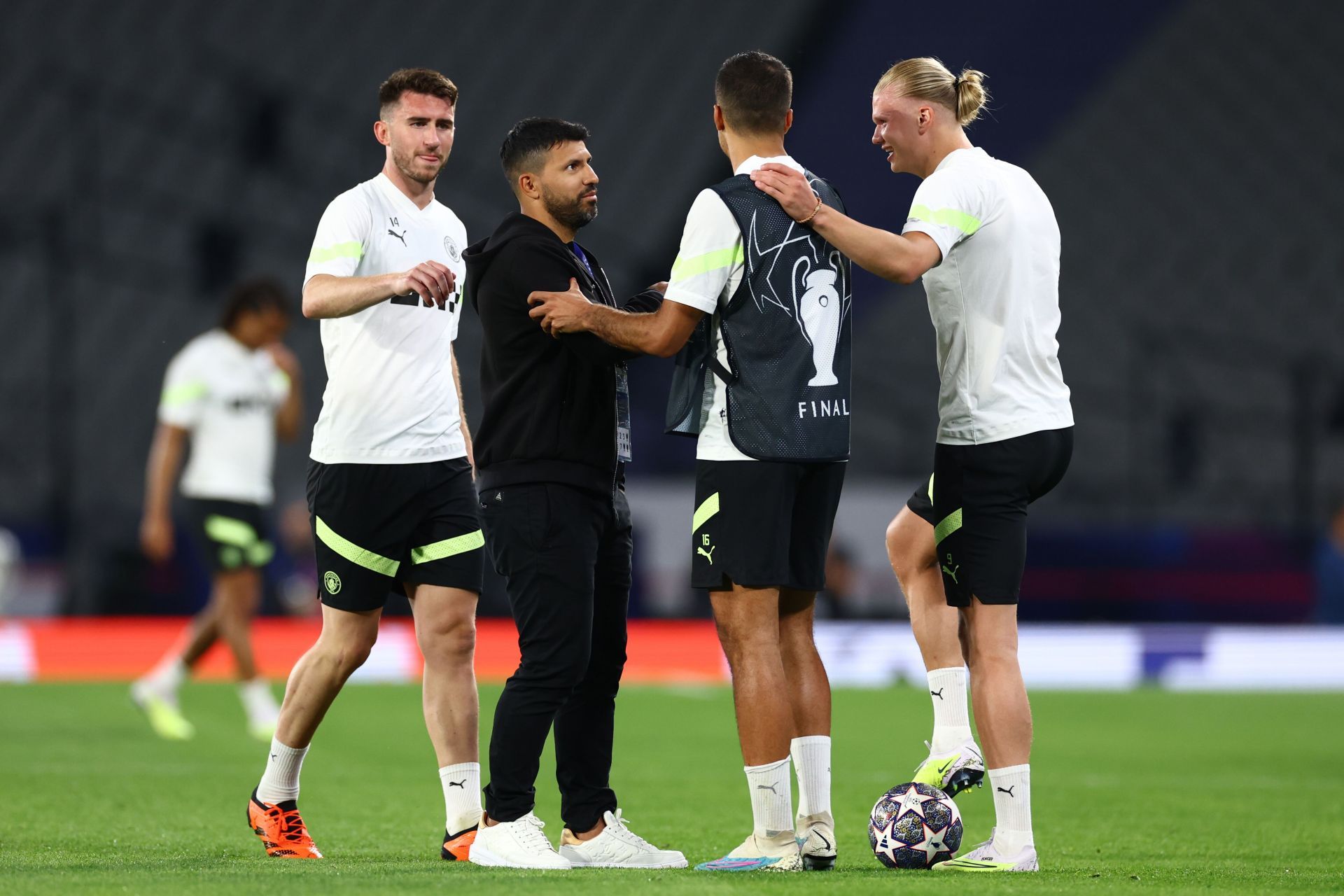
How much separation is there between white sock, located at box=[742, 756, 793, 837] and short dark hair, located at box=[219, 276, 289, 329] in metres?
5.71

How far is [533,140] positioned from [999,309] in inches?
56.6

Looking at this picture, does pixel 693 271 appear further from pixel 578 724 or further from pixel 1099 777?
pixel 1099 777

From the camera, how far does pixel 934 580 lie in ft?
17.7

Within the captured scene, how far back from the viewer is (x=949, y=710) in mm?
5270

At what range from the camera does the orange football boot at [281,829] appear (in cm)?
496

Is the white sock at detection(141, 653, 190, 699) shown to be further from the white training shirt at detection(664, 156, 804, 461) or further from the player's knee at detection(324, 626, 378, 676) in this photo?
the white training shirt at detection(664, 156, 804, 461)

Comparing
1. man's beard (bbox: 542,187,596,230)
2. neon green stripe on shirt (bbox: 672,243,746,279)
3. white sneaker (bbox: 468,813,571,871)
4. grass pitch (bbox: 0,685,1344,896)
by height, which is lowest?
grass pitch (bbox: 0,685,1344,896)

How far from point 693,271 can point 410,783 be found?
11.9ft

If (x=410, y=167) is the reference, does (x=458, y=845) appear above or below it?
below

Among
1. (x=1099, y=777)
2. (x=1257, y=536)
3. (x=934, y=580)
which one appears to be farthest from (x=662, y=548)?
(x=934, y=580)

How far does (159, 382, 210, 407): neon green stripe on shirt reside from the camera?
9.41m

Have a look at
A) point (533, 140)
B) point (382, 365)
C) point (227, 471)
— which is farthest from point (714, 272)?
point (227, 471)

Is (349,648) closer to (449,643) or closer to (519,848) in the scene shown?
(449,643)

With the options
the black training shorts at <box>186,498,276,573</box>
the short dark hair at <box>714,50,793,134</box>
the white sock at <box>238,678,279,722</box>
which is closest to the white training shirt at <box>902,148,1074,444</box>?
the short dark hair at <box>714,50,793,134</box>
